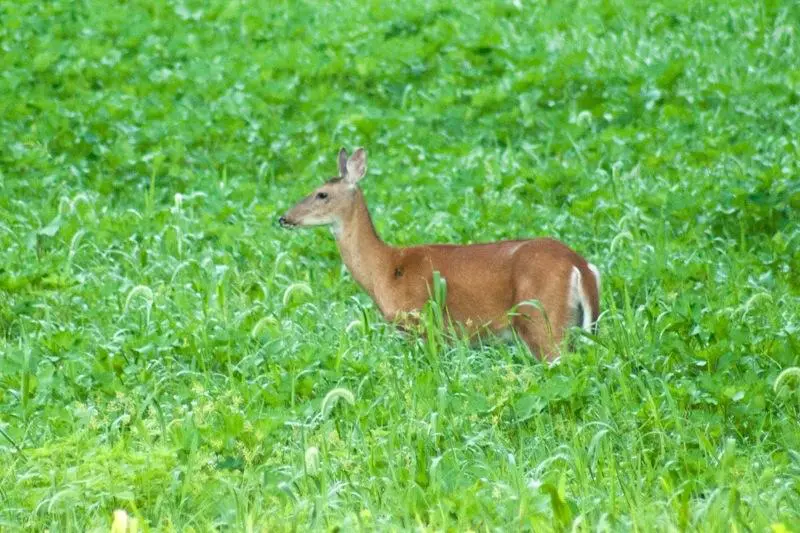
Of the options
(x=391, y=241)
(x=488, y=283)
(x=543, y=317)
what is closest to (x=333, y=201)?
(x=391, y=241)

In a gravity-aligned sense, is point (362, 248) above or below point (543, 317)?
below

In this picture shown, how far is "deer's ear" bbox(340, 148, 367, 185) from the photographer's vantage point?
28.3ft

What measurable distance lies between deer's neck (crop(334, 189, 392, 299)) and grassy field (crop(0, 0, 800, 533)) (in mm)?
220

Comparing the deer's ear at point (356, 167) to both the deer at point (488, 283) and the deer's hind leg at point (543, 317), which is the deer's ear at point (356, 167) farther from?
the deer's hind leg at point (543, 317)

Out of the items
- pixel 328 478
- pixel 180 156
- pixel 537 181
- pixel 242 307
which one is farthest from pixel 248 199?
pixel 328 478

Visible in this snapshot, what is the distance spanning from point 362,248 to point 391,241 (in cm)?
114

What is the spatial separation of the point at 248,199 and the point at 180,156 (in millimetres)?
1122

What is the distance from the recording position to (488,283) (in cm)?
747

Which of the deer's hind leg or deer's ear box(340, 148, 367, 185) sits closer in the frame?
the deer's hind leg

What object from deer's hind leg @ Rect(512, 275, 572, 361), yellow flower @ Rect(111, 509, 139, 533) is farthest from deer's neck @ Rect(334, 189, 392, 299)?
yellow flower @ Rect(111, 509, 139, 533)

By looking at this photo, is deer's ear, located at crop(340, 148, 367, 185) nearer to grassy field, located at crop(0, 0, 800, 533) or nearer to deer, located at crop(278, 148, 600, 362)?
deer, located at crop(278, 148, 600, 362)

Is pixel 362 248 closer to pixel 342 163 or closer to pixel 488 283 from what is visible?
pixel 342 163

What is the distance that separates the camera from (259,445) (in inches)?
227

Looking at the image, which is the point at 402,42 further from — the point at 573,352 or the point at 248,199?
the point at 573,352
